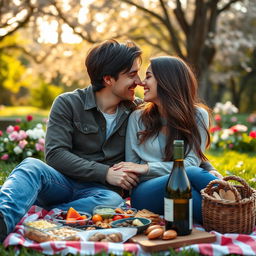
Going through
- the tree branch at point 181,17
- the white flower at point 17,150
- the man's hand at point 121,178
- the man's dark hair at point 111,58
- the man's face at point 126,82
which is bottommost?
the white flower at point 17,150

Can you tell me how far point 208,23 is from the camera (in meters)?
13.4

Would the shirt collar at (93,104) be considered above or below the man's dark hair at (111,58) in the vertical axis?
below

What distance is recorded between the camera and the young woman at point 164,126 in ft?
12.0

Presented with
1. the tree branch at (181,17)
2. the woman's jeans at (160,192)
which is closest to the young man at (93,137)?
the woman's jeans at (160,192)

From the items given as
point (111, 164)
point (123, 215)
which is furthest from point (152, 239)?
point (111, 164)

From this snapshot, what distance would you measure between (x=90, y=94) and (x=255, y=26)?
49.9ft

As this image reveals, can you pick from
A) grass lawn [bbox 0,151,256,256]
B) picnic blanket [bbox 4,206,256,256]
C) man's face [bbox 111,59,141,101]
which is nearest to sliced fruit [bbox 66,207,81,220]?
picnic blanket [bbox 4,206,256,256]

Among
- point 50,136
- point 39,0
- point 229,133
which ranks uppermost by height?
point 39,0

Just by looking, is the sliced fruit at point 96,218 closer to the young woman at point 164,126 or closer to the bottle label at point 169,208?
the young woman at point 164,126

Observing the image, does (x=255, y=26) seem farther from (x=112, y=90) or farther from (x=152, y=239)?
(x=152, y=239)

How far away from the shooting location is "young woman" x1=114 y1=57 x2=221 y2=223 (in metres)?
3.64

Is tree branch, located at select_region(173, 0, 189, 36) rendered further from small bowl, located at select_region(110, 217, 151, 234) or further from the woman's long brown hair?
small bowl, located at select_region(110, 217, 151, 234)

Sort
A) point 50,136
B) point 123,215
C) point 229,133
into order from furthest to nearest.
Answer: point 229,133 < point 50,136 < point 123,215

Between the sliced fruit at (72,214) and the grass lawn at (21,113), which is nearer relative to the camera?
the sliced fruit at (72,214)
